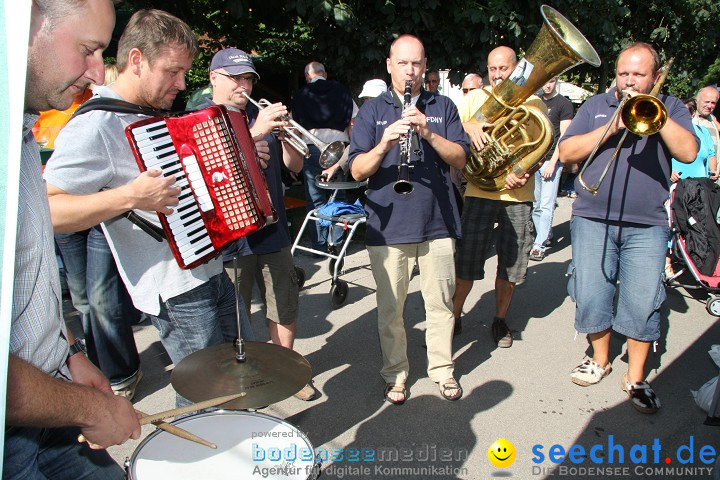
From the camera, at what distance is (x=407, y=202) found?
342cm

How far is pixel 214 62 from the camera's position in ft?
10.8

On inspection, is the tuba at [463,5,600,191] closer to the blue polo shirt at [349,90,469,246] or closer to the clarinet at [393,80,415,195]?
the blue polo shirt at [349,90,469,246]

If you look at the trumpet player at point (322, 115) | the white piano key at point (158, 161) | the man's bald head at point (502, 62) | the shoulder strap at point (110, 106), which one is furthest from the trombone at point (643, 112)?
the trumpet player at point (322, 115)

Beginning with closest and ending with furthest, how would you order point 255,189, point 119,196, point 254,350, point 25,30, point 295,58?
point 25,30
point 119,196
point 254,350
point 255,189
point 295,58

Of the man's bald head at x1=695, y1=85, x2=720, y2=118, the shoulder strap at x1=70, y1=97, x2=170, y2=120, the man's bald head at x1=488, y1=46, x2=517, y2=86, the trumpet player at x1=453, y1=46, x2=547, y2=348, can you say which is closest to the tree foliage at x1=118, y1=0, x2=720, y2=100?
the man's bald head at x1=695, y1=85, x2=720, y2=118

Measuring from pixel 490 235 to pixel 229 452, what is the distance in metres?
3.02

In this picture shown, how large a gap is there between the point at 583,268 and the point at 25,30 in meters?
3.45

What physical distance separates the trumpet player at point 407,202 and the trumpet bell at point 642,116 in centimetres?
91

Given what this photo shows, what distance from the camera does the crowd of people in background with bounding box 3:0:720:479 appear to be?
4.51 ft

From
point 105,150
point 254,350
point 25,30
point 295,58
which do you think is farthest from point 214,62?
point 295,58

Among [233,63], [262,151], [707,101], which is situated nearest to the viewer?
[262,151]

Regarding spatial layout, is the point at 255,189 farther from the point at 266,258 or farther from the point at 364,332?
the point at 364,332

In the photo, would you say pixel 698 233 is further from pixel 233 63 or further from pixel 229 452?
pixel 229 452

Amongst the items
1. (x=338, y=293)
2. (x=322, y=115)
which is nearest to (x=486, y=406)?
(x=338, y=293)
